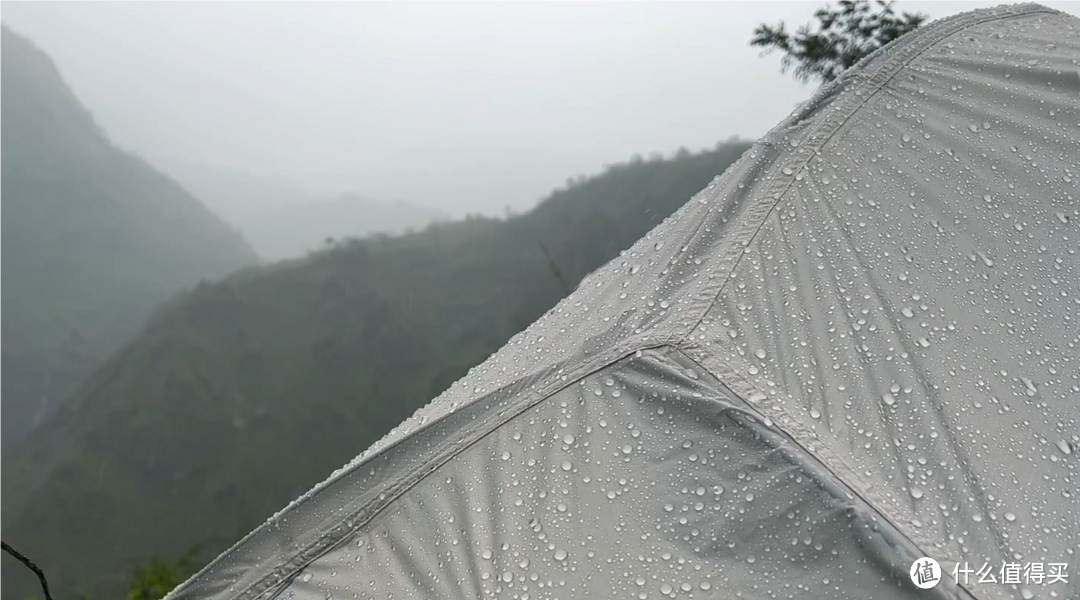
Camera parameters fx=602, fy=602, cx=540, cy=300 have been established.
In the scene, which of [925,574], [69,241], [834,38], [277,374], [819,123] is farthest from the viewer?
[69,241]

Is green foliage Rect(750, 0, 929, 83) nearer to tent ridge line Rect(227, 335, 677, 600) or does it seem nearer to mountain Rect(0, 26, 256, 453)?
tent ridge line Rect(227, 335, 677, 600)

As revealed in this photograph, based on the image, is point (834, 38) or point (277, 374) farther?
point (277, 374)

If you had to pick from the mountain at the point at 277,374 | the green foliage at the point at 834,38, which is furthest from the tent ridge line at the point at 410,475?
the mountain at the point at 277,374

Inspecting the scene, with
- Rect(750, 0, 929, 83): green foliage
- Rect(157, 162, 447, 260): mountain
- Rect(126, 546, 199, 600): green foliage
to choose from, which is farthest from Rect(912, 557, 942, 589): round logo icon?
Rect(157, 162, 447, 260): mountain

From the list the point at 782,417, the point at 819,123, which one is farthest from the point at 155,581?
the point at 819,123

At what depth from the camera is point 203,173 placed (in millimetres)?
4277

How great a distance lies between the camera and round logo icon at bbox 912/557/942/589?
0.57m

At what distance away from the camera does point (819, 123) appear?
0.94 meters

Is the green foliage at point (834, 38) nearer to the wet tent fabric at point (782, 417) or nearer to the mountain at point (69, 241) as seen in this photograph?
the wet tent fabric at point (782, 417)

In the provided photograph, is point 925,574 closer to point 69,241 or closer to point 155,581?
point 155,581

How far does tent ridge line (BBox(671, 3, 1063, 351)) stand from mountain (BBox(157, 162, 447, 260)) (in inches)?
122

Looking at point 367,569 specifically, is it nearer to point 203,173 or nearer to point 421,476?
point 421,476

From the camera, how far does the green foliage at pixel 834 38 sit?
1.89 meters

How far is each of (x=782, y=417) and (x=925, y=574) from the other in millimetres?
192
